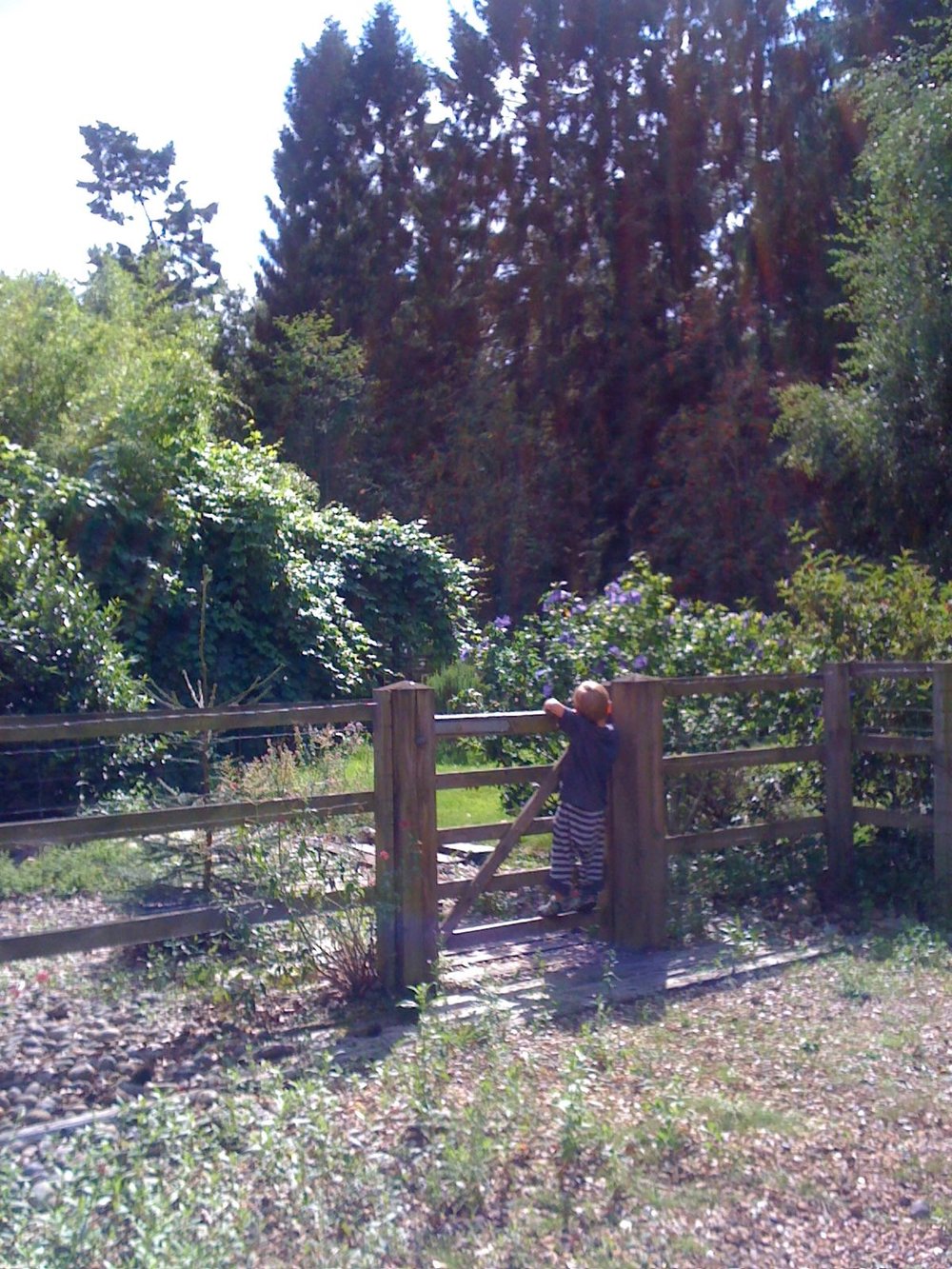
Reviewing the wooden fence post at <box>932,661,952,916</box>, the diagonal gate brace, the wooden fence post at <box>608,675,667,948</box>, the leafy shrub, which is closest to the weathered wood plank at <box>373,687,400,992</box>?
the diagonal gate brace

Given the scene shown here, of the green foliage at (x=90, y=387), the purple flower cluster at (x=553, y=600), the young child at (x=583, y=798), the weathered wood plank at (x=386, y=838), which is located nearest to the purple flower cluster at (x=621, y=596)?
the purple flower cluster at (x=553, y=600)

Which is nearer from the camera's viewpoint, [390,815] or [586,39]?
[390,815]

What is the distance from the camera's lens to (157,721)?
5.83m

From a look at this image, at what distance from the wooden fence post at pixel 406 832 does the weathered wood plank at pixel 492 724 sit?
26 cm

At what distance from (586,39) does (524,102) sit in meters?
1.85

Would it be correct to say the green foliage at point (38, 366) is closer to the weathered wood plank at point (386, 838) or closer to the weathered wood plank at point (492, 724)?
the weathered wood plank at point (492, 724)

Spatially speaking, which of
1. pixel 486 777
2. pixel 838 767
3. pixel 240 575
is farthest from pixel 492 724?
pixel 240 575

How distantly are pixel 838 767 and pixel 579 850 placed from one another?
230 cm

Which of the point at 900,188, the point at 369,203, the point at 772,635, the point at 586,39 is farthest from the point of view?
the point at 369,203

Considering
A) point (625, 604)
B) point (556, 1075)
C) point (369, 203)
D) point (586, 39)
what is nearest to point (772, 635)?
point (625, 604)

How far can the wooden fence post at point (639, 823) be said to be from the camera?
734 cm

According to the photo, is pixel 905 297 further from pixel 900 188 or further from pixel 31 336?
pixel 31 336

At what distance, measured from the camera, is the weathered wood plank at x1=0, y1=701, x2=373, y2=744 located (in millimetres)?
5512

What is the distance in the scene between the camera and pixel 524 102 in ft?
95.2
